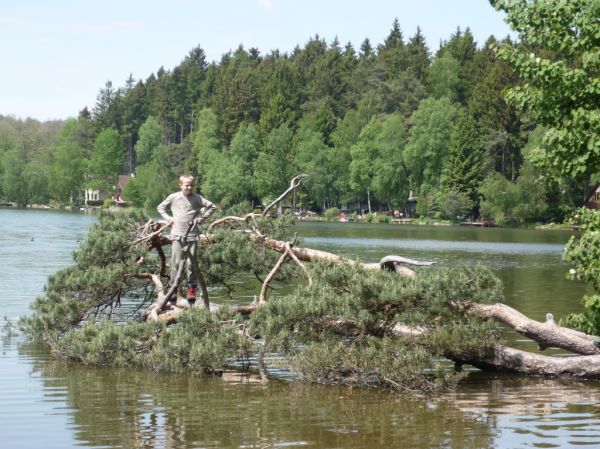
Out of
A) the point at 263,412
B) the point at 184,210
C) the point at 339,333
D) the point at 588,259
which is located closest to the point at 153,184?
the point at 184,210

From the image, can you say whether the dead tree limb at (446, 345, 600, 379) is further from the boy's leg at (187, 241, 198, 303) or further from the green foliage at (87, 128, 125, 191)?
the green foliage at (87, 128, 125, 191)

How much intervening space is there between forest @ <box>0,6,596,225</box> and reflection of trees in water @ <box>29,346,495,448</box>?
58.6 metres

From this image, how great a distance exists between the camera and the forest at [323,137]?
10044 cm

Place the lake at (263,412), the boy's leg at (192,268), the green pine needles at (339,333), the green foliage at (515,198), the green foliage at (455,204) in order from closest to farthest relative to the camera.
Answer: the lake at (263,412), the green pine needles at (339,333), the boy's leg at (192,268), the green foliage at (515,198), the green foliage at (455,204)

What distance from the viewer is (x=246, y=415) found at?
12.3 m

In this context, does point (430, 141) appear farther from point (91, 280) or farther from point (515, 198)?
point (91, 280)

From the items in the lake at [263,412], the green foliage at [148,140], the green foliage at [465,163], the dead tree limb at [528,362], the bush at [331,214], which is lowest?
the lake at [263,412]

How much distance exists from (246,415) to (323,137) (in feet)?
373

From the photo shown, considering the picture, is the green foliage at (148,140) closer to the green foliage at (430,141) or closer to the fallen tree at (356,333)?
the green foliage at (430,141)

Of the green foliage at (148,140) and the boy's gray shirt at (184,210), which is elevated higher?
the green foliage at (148,140)

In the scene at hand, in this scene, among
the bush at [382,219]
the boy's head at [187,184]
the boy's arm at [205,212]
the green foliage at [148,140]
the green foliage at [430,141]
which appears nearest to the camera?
the boy's arm at [205,212]

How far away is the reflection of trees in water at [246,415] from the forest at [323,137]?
192 ft

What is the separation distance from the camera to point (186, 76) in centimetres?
17350

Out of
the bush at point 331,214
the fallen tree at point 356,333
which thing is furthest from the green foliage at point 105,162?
the fallen tree at point 356,333
